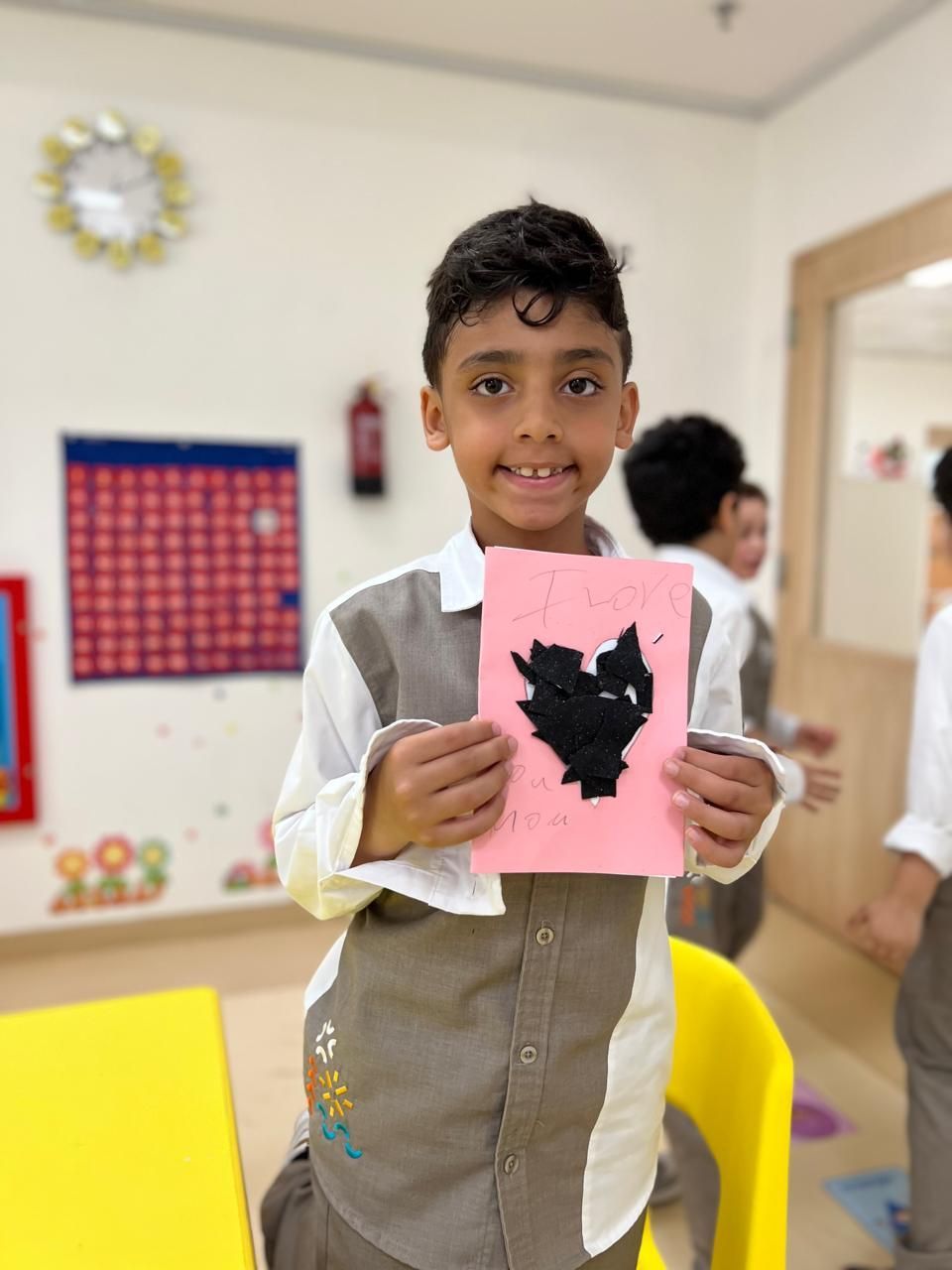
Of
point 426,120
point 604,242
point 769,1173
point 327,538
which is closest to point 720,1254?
point 769,1173

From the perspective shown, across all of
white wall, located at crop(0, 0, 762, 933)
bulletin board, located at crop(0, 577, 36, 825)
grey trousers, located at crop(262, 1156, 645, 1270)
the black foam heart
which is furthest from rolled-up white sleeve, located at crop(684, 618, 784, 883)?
bulletin board, located at crop(0, 577, 36, 825)

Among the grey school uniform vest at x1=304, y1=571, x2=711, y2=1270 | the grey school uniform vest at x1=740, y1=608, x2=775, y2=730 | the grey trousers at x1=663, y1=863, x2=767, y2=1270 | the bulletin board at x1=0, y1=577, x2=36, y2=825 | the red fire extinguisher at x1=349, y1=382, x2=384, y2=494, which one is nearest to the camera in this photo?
the grey school uniform vest at x1=304, y1=571, x2=711, y2=1270

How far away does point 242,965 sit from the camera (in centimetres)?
269

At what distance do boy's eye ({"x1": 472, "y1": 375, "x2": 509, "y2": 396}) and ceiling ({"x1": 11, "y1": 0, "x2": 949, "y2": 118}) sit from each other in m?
2.35

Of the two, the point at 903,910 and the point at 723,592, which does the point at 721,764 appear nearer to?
the point at 903,910

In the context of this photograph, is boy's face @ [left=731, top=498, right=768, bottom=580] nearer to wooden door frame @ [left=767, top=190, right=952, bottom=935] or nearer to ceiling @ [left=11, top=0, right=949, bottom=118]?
wooden door frame @ [left=767, top=190, right=952, bottom=935]

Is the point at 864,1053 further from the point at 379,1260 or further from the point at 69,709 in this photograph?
the point at 69,709

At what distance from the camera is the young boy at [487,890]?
0.69m

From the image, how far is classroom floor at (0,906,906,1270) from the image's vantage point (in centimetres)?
172

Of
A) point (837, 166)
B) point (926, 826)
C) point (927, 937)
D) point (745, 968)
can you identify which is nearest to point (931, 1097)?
point (927, 937)

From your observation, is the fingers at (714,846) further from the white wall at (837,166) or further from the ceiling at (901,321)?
the white wall at (837,166)

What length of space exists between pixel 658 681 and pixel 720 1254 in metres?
0.58

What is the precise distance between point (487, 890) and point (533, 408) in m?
0.36

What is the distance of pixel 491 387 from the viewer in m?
0.71
